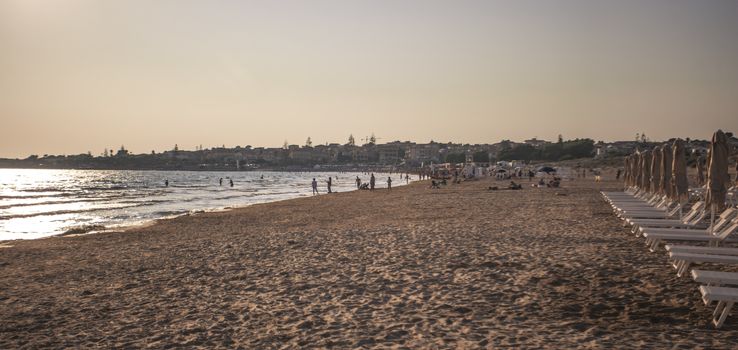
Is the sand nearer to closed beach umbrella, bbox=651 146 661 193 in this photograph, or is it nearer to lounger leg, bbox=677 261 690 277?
lounger leg, bbox=677 261 690 277

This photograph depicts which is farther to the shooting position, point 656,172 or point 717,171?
point 656,172

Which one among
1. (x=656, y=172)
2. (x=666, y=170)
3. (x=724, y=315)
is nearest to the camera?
(x=724, y=315)

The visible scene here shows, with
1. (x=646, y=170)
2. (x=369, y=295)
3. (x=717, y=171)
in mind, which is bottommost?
(x=369, y=295)

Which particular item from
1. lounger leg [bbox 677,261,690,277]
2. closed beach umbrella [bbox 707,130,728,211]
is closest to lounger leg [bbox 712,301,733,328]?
lounger leg [bbox 677,261,690,277]

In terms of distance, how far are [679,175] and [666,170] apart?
1205 millimetres

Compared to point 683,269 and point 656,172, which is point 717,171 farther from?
point 656,172

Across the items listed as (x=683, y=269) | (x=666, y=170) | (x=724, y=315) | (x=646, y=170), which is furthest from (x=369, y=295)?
(x=646, y=170)

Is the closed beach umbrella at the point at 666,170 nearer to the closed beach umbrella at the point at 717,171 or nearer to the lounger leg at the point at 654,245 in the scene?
the closed beach umbrella at the point at 717,171

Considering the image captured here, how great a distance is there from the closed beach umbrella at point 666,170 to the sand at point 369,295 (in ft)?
6.94

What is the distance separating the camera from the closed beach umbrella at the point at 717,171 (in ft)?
28.6

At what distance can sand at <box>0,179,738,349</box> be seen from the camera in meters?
4.91

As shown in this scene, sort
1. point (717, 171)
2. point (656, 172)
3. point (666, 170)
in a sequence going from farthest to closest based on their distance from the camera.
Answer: point (656, 172) < point (666, 170) < point (717, 171)

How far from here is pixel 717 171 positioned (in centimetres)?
893

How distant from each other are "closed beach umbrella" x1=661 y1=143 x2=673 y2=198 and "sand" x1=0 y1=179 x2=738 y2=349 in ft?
6.94
